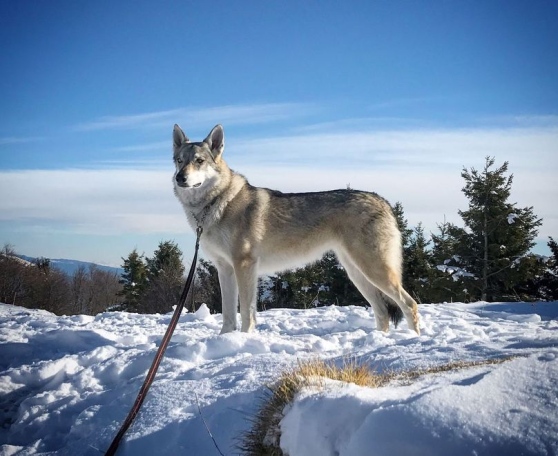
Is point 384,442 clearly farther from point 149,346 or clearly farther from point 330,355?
point 149,346

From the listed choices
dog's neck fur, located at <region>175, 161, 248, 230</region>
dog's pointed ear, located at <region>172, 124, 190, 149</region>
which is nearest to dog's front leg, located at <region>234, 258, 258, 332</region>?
dog's neck fur, located at <region>175, 161, 248, 230</region>

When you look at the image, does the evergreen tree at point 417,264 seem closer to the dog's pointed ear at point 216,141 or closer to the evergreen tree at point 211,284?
the evergreen tree at point 211,284

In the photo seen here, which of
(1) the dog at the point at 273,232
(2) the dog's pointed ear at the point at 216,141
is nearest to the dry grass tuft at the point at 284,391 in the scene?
(1) the dog at the point at 273,232

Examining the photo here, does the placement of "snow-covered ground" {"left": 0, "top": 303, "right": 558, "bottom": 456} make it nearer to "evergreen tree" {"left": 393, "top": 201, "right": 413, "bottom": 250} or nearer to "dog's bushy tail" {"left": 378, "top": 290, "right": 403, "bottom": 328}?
"dog's bushy tail" {"left": 378, "top": 290, "right": 403, "bottom": 328}

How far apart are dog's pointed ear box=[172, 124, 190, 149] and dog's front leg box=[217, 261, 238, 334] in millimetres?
2230

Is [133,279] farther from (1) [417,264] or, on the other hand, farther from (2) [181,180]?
(2) [181,180]

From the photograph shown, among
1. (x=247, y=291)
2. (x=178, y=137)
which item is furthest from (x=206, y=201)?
(x=247, y=291)

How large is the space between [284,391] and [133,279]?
49565 mm

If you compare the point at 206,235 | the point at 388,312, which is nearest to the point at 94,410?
the point at 206,235

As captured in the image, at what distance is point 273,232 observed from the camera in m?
6.43

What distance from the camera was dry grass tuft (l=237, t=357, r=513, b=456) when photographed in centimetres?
251

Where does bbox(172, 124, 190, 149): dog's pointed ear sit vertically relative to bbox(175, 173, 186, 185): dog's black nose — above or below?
above

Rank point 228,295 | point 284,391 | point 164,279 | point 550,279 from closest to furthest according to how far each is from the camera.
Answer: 1. point 284,391
2. point 228,295
3. point 550,279
4. point 164,279

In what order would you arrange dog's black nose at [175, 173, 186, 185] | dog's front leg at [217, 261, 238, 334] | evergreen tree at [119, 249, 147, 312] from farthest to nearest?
1. evergreen tree at [119, 249, 147, 312]
2. dog's front leg at [217, 261, 238, 334]
3. dog's black nose at [175, 173, 186, 185]
